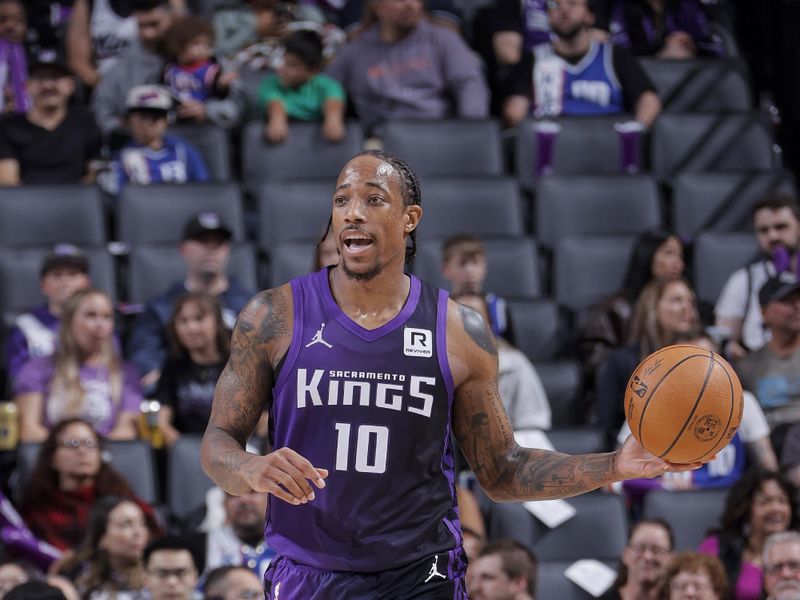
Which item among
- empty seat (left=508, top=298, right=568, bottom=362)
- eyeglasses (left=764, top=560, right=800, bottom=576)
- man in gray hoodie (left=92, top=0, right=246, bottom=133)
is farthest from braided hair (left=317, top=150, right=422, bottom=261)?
man in gray hoodie (left=92, top=0, right=246, bottom=133)

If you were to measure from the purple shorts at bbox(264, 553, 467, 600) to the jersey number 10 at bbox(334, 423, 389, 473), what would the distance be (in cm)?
26

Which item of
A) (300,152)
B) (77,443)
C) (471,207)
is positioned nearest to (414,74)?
(300,152)

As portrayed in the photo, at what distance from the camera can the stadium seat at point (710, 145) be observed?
9.30m

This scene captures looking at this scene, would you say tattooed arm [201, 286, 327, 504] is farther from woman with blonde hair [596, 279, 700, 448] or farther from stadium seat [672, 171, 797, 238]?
stadium seat [672, 171, 797, 238]

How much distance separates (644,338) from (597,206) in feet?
4.83

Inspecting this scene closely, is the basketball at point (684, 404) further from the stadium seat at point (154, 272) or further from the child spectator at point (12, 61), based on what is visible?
the child spectator at point (12, 61)

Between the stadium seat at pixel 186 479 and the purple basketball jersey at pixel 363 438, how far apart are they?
3.21 meters

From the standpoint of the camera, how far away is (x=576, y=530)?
704cm

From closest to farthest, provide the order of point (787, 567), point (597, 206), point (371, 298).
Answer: point (371, 298) < point (787, 567) < point (597, 206)

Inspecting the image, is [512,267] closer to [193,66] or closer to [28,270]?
[193,66]

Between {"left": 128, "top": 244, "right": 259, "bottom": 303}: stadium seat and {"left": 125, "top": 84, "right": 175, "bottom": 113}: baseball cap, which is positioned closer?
{"left": 128, "top": 244, "right": 259, "bottom": 303}: stadium seat

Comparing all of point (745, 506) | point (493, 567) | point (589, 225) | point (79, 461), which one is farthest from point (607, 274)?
point (79, 461)

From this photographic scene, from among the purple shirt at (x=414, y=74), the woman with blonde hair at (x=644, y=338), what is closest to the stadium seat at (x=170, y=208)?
the purple shirt at (x=414, y=74)

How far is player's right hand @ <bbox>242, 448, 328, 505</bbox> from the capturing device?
331 cm
